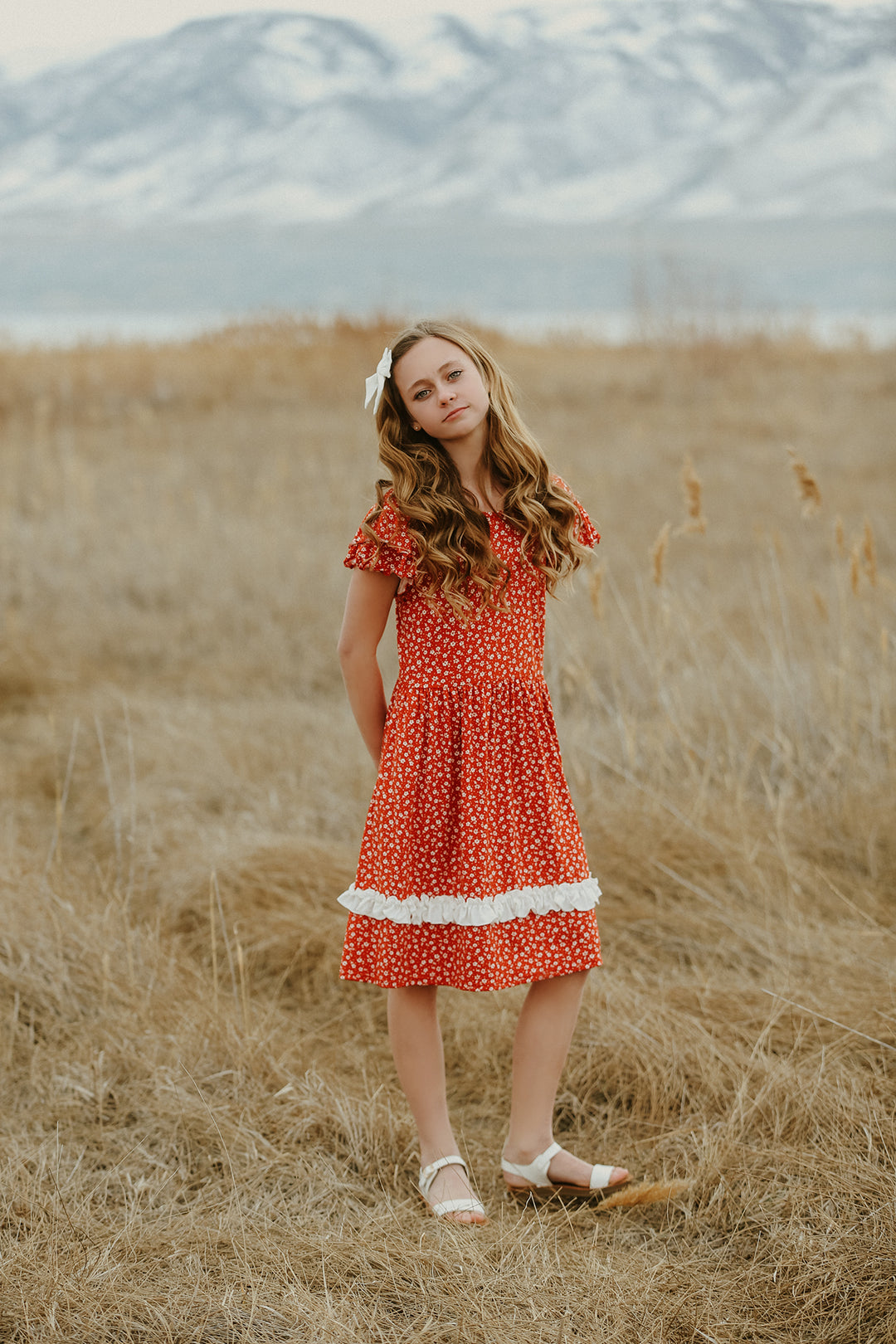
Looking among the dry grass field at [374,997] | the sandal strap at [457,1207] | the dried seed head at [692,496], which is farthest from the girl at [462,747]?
the dried seed head at [692,496]

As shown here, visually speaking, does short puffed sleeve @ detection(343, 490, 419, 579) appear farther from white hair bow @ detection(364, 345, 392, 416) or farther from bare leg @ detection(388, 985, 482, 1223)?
bare leg @ detection(388, 985, 482, 1223)

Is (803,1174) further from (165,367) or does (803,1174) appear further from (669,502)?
(165,367)

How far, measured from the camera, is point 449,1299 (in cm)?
172

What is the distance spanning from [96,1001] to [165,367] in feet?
38.4

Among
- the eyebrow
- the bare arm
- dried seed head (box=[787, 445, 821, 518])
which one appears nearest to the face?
the eyebrow

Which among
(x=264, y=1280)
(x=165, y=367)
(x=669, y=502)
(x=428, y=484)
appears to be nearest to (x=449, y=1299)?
(x=264, y=1280)

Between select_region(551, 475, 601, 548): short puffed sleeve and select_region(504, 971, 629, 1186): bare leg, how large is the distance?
0.76 m

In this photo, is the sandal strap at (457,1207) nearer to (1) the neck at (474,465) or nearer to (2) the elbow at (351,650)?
(2) the elbow at (351,650)

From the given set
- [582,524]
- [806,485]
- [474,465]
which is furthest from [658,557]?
[474,465]

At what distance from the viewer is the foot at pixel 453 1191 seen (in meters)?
1.96

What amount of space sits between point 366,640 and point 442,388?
436 millimetres

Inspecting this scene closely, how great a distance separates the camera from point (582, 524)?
2145mm

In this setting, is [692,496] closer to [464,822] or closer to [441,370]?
[441,370]

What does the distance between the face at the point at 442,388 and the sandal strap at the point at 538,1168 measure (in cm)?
123
